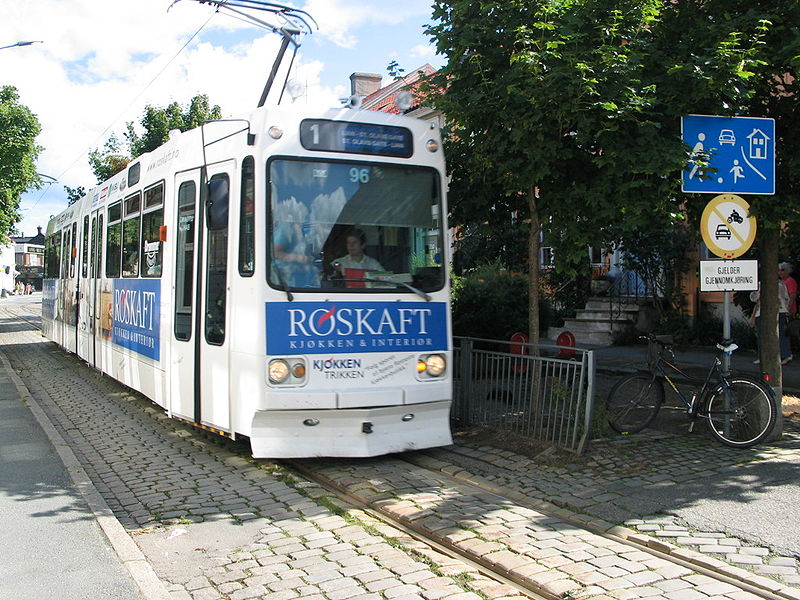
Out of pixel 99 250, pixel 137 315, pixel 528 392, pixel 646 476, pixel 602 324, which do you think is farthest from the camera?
pixel 602 324

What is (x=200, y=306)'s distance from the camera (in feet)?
24.8

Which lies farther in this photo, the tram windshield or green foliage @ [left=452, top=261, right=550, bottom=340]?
green foliage @ [left=452, top=261, right=550, bottom=340]

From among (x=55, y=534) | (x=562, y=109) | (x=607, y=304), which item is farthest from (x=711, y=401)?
(x=607, y=304)

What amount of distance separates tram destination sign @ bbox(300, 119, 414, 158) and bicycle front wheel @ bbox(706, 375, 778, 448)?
3905mm

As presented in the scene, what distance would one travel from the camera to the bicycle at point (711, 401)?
734 cm

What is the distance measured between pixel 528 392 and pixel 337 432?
7.13 feet

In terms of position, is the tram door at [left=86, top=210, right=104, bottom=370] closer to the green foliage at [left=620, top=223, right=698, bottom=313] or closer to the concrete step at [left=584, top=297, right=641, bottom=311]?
the green foliage at [left=620, top=223, right=698, bottom=313]

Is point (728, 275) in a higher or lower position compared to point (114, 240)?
lower

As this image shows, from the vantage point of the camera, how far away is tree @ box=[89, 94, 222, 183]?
91.1ft

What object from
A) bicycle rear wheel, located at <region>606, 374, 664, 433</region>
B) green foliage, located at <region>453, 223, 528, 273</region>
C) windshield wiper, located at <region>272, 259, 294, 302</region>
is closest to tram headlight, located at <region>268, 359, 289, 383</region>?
windshield wiper, located at <region>272, 259, 294, 302</region>

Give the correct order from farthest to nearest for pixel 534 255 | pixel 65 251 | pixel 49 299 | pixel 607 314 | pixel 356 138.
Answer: pixel 49 299, pixel 607 314, pixel 65 251, pixel 534 255, pixel 356 138

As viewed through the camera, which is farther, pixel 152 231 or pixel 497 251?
pixel 497 251

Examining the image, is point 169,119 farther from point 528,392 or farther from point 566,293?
point 528,392

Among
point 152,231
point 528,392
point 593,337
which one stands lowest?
point 593,337
